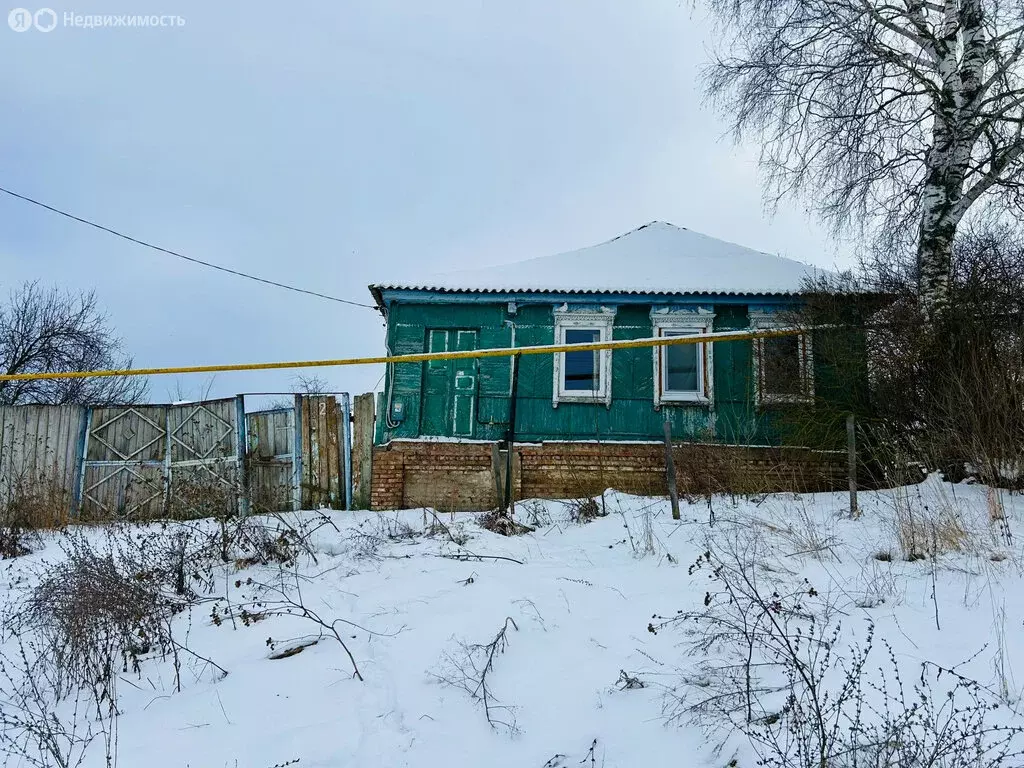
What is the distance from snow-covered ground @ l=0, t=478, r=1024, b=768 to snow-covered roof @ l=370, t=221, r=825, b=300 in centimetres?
622

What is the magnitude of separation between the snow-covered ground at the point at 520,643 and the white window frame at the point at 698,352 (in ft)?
18.1

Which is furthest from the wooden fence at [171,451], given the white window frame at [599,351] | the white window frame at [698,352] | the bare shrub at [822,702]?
the bare shrub at [822,702]

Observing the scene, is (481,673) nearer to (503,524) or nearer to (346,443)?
(503,524)

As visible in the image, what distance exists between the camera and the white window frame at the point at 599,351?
12.0 metres

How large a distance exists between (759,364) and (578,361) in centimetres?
304

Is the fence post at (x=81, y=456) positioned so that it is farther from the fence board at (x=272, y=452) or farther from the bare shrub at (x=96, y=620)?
the bare shrub at (x=96, y=620)

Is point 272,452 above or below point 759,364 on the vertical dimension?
below

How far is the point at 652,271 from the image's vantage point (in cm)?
1291

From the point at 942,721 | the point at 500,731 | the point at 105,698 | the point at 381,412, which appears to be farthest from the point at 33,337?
the point at 942,721

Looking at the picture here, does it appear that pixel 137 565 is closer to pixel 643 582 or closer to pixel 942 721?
pixel 643 582

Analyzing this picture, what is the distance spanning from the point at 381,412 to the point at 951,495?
845cm

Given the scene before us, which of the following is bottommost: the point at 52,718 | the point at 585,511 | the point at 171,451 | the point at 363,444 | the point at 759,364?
the point at 52,718

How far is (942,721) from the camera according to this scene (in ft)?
9.40

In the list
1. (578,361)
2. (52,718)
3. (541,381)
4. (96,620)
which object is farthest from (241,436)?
(52,718)
